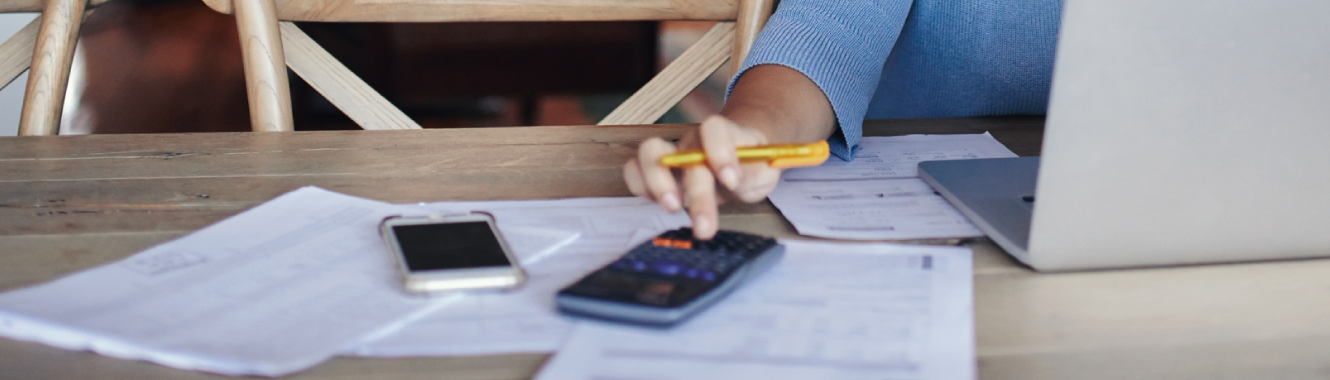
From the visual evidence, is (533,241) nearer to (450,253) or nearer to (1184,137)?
(450,253)

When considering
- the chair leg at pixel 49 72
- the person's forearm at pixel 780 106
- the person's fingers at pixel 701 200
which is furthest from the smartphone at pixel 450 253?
the chair leg at pixel 49 72

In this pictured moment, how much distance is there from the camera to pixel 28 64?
38.7 inches

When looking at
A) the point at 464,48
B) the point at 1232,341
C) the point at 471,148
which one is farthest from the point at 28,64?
the point at 464,48

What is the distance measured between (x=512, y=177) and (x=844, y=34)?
0.37m

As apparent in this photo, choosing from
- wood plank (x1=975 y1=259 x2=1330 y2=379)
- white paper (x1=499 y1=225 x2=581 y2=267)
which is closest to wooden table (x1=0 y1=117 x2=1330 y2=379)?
wood plank (x1=975 y1=259 x2=1330 y2=379)

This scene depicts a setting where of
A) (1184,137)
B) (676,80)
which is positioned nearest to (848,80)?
(676,80)

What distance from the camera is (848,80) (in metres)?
→ 0.83

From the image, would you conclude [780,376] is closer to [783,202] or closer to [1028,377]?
[1028,377]

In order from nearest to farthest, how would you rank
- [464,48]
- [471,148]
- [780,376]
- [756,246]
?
[780,376] → [756,246] → [471,148] → [464,48]

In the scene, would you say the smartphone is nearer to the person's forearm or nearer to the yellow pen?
the yellow pen

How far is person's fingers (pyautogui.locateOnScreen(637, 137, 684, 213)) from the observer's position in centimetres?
53

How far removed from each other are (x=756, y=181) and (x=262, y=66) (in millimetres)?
644

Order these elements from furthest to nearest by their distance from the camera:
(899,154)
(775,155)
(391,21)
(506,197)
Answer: (391,21), (899,154), (506,197), (775,155)

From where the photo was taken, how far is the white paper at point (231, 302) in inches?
15.1
